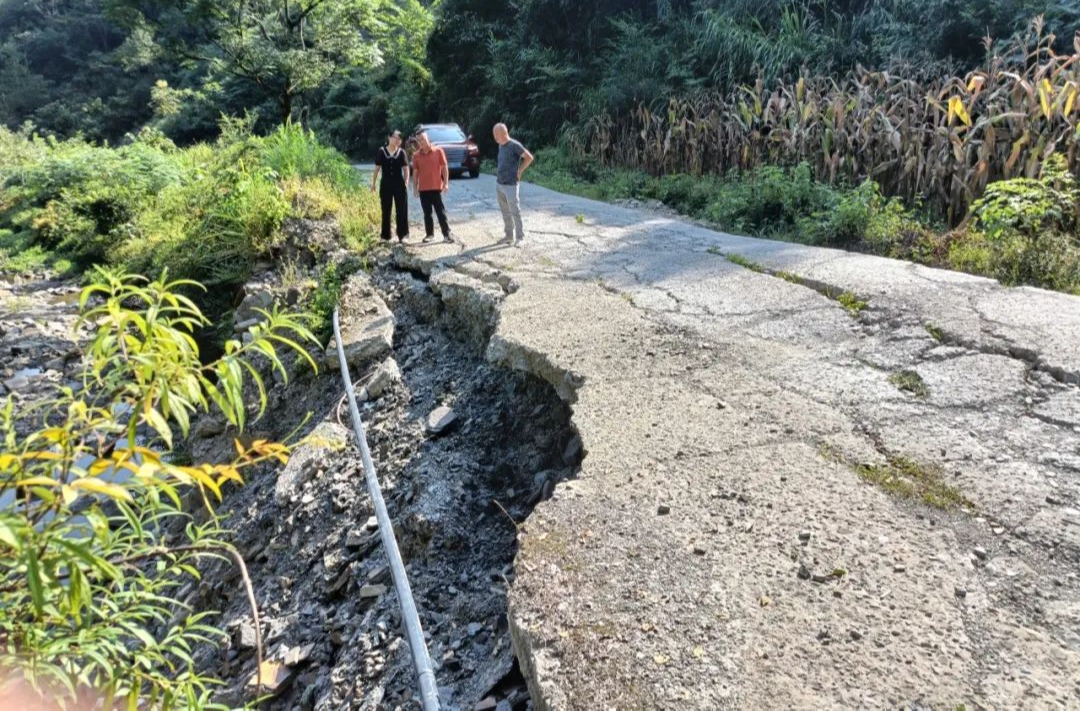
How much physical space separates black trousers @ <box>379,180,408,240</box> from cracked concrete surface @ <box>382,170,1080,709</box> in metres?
3.62

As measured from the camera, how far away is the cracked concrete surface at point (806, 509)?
2111mm

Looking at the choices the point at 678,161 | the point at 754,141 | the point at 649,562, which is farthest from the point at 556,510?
the point at 678,161

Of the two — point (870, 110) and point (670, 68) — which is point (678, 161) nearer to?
point (670, 68)

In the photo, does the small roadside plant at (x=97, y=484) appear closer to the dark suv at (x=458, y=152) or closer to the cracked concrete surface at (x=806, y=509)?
the cracked concrete surface at (x=806, y=509)

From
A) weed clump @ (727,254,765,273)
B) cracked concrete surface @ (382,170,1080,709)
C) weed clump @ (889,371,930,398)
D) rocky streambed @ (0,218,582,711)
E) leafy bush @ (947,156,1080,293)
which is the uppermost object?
leafy bush @ (947,156,1080,293)

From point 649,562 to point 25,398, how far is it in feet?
31.2

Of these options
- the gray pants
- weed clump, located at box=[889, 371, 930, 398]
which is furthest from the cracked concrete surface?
the gray pants

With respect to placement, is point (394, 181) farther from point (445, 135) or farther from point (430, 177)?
point (445, 135)

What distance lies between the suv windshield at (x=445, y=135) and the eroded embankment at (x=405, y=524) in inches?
444

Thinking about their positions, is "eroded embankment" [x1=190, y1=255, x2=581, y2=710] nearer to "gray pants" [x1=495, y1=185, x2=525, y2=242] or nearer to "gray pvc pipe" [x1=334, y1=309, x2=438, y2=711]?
"gray pvc pipe" [x1=334, y1=309, x2=438, y2=711]

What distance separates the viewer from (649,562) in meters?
2.61

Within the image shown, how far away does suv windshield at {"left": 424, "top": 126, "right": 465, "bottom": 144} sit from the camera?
16.8 meters

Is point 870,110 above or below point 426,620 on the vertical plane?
above

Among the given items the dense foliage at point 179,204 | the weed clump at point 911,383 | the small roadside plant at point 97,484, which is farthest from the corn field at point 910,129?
the small roadside plant at point 97,484
